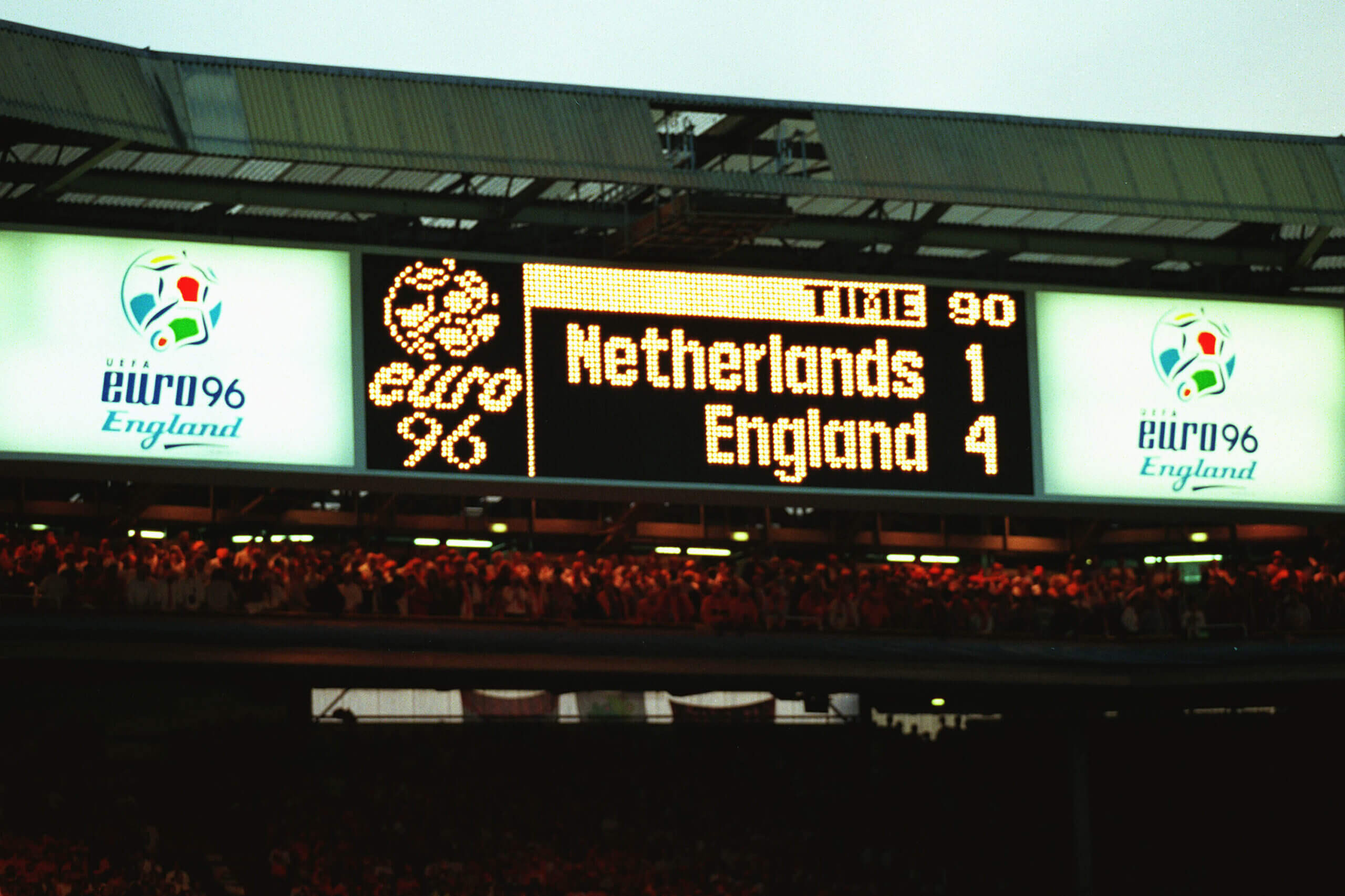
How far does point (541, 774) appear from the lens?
97.0ft

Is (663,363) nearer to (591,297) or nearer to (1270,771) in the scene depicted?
(591,297)

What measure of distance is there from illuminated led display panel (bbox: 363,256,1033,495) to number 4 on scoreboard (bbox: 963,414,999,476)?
23 millimetres

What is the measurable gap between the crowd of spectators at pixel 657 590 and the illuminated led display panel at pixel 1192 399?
68.1 inches

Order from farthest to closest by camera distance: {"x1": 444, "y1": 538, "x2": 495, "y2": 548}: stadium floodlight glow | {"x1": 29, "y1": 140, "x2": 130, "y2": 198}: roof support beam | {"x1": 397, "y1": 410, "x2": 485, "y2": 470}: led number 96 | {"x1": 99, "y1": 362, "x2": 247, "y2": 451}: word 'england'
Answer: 1. {"x1": 444, "y1": 538, "x2": 495, "y2": 548}: stadium floodlight glow
2. {"x1": 99, "y1": 362, "x2": 247, "y2": 451}: word 'england'
3. {"x1": 397, "y1": 410, "x2": 485, "y2": 470}: led number 96
4. {"x1": 29, "y1": 140, "x2": 130, "y2": 198}: roof support beam

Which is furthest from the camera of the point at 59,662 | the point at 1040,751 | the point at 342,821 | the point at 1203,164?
the point at 1040,751

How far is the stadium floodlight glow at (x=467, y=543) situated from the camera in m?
32.1

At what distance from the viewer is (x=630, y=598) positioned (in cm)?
2727

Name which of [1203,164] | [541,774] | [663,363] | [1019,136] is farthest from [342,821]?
[1203,164]

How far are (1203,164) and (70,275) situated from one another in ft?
47.1

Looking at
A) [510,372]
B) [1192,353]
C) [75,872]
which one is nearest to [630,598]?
[510,372]

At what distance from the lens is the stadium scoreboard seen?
25.1m

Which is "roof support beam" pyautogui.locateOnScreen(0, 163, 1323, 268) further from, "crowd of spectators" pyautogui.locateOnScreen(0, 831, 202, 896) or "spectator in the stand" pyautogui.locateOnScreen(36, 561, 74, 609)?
"crowd of spectators" pyautogui.locateOnScreen(0, 831, 202, 896)

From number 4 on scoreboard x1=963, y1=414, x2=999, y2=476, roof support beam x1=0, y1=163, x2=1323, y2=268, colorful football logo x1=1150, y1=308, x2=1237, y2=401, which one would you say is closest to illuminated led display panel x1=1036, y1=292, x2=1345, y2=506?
colorful football logo x1=1150, y1=308, x2=1237, y2=401

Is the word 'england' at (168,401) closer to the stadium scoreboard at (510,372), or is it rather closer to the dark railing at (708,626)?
the stadium scoreboard at (510,372)
